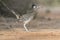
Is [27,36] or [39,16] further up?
[39,16]

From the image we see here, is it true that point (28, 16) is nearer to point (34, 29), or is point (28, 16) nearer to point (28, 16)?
point (28, 16)

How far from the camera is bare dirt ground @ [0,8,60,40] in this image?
4.29ft

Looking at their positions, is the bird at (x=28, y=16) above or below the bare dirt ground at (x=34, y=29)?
above

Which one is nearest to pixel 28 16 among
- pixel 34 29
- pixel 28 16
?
pixel 28 16

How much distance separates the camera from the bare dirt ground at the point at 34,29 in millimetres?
1309

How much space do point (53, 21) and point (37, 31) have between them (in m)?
0.17

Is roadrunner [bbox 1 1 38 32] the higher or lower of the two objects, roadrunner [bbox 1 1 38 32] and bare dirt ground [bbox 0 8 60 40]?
the higher

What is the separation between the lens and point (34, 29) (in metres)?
1.33

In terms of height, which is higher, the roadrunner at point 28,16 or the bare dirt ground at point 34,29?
the roadrunner at point 28,16

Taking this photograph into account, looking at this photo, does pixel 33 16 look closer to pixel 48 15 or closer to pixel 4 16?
pixel 48 15

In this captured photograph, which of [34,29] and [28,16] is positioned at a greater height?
[28,16]

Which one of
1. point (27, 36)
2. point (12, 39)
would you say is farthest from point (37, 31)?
point (12, 39)

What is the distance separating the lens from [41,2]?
137 centimetres

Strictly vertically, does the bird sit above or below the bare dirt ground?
above
